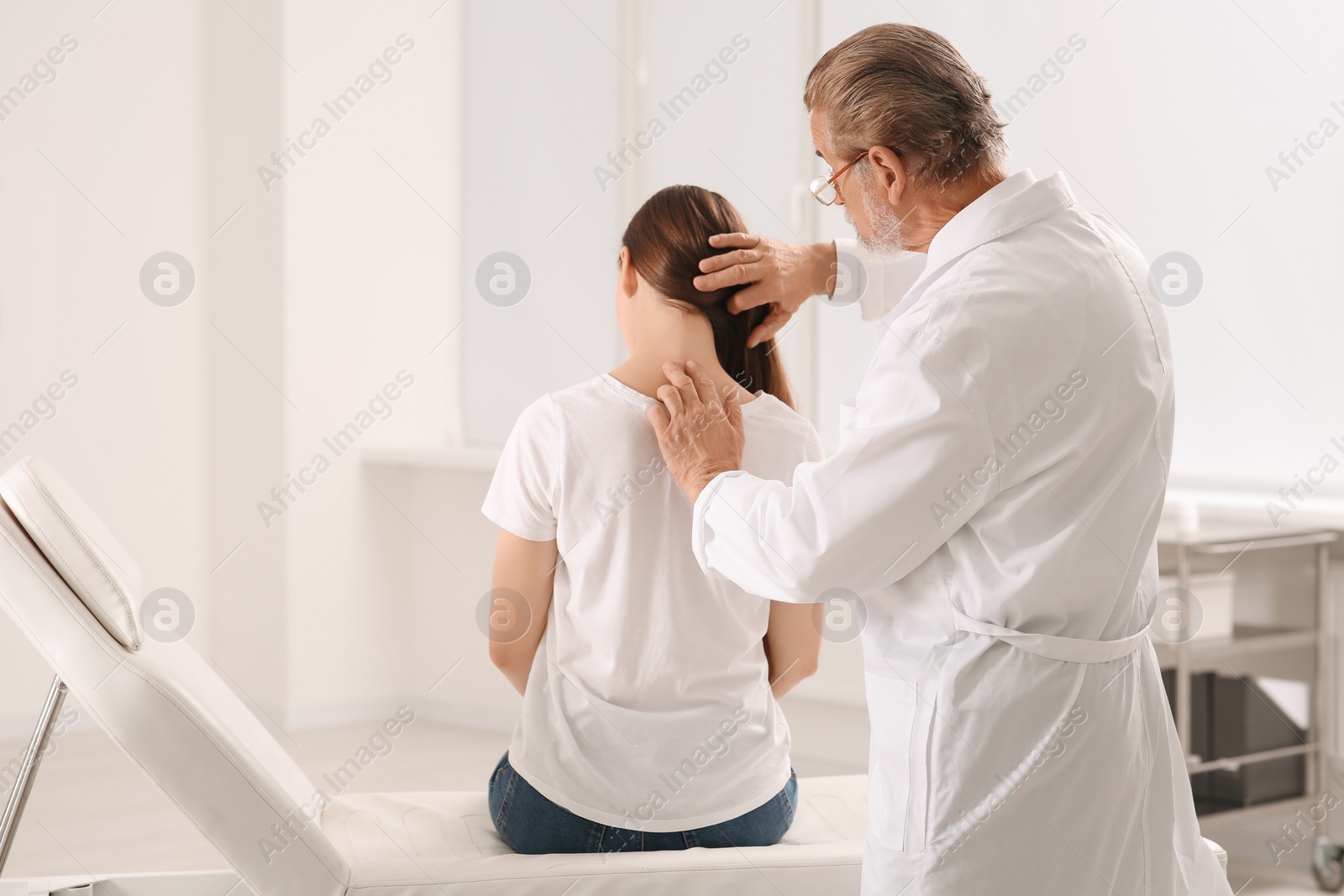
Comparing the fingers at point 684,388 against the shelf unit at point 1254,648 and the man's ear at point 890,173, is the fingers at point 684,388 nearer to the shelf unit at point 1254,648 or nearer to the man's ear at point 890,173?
the man's ear at point 890,173

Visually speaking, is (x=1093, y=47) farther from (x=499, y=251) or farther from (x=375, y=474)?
Result: (x=375, y=474)

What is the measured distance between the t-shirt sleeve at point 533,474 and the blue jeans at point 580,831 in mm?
313

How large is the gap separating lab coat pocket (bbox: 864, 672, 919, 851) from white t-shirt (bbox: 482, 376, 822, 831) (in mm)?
305

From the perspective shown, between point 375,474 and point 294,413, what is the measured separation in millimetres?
428

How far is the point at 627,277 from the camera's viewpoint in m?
1.62

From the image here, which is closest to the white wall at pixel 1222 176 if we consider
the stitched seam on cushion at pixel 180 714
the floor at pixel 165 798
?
the floor at pixel 165 798

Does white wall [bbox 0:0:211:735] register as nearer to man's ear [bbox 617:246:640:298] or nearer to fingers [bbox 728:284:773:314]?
man's ear [bbox 617:246:640:298]

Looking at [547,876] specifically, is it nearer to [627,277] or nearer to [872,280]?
[627,277]

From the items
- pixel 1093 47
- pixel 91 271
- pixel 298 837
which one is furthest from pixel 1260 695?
pixel 91 271

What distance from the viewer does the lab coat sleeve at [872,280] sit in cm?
176

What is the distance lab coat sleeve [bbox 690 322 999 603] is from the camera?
1126 mm

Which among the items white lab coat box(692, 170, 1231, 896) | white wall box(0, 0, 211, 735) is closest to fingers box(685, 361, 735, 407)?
→ white lab coat box(692, 170, 1231, 896)

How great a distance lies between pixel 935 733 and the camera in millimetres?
1204

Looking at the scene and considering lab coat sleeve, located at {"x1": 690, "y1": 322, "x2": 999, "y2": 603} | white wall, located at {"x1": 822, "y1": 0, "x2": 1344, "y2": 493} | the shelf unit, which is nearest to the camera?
lab coat sleeve, located at {"x1": 690, "y1": 322, "x2": 999, "y2": 603}
